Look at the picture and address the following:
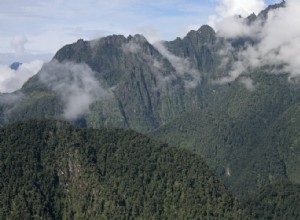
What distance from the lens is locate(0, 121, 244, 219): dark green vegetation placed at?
16788 centimetres

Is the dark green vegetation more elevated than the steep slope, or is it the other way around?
the dark green vegetation

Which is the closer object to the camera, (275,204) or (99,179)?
(99,179)

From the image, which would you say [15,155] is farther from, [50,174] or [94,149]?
[94,149]

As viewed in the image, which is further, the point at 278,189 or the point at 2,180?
the point at 278,189

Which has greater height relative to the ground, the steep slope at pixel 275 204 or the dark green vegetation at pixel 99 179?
the dark green vegetation at pixel 99 179

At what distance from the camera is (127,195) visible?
175 m

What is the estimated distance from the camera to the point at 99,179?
17712 cm

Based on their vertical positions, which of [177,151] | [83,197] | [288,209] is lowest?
[288,209]

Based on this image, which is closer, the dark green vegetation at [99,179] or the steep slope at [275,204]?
the dark green vegetation at [99,179]

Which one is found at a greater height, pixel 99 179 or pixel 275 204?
pixel 99 179

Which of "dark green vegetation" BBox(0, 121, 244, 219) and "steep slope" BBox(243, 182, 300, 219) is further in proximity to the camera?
"steep slope" BBox(243, 182, 300, 219)

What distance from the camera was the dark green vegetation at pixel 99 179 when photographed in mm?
167875

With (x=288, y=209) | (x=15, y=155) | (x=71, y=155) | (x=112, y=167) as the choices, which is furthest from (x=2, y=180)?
(x=288, y=209)

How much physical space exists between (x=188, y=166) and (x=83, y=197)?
3506 cm
